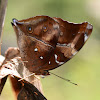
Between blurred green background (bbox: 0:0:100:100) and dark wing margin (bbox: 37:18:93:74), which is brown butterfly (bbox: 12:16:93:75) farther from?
blurred green background (bbox: 0:0:100:100)

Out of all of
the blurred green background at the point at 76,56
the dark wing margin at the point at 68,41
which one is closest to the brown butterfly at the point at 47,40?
the dark wing margin at the point at 68,41

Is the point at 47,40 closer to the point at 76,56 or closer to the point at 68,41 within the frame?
the point at 68,41

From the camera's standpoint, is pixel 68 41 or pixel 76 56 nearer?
pixel 68 41

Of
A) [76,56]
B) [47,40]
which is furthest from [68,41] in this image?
[76,56]

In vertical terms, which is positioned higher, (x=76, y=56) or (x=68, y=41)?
(x=68, y=41)

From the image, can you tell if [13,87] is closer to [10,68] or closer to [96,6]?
[10,68]
